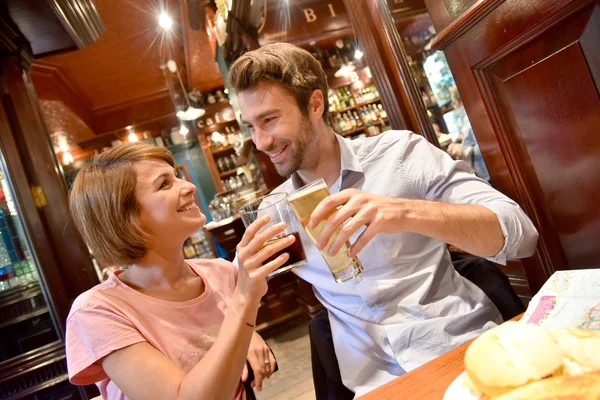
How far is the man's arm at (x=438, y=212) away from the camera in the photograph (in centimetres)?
85

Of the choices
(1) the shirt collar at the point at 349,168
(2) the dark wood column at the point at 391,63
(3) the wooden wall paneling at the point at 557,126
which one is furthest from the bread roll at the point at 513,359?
(2) the dark wood column at the point at 391,63

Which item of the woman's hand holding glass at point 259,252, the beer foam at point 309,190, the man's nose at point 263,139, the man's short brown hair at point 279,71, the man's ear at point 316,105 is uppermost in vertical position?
the man's short brown hair at point 279,71

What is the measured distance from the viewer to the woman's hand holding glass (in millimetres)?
857

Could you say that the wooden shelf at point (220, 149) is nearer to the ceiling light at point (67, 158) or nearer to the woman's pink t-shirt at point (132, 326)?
the ceiling light at point (67, 158)

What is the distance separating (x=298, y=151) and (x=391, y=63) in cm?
107

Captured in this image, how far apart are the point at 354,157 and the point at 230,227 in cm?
304

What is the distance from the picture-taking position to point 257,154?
408cm

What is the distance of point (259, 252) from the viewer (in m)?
0.88

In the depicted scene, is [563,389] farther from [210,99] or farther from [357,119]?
[210,99]

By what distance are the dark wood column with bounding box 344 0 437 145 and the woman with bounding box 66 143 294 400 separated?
1329mm

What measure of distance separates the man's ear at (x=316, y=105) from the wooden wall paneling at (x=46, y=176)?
218 centimetres

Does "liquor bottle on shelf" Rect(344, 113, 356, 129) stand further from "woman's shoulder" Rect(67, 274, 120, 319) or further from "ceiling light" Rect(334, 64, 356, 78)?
"woman's shoulder" Rect(67, 274, 120, 319)

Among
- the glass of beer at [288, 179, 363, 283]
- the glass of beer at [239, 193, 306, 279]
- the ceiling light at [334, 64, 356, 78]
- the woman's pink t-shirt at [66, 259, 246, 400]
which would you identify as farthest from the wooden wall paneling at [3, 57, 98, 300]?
the ceiling light at [334, 64, 356, 78]

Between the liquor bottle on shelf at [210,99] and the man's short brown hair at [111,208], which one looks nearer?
the man's short brown hair at [111,208]
